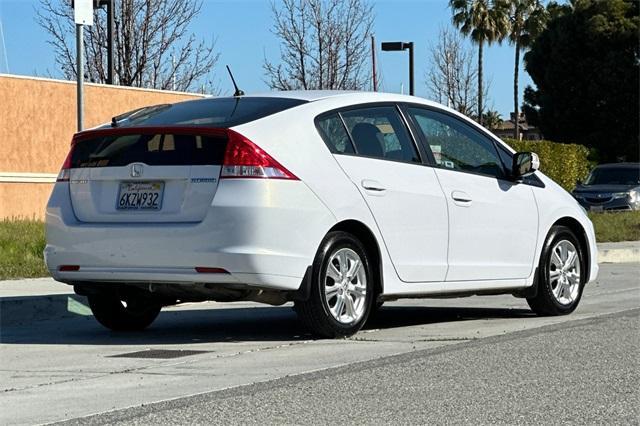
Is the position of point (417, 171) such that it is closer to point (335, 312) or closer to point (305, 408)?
point (335, 312)

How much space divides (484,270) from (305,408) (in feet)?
13.4

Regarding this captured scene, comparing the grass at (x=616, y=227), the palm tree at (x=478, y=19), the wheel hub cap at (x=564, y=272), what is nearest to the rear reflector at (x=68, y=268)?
the wheel hub cap at (x=564, y=272)

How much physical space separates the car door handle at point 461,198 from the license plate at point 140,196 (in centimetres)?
231

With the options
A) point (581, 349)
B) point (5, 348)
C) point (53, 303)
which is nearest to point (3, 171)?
point (53, 303)

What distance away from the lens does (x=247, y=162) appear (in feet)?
27.2

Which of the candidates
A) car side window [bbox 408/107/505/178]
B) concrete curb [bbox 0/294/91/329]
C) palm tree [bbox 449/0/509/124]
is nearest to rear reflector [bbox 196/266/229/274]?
car side window [bbox 408/107/505/178]

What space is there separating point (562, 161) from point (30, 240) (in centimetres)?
3196

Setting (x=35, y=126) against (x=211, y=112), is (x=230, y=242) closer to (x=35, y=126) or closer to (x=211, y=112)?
(x=211, y=112)

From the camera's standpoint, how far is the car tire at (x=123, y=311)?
951cm

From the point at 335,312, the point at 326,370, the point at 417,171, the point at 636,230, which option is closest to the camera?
the point at 326,370

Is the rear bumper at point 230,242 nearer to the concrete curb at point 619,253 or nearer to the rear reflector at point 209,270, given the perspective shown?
the rear reflector at point 209,270

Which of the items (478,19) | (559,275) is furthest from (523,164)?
(478,19)

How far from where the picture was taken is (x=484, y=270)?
32.2 feet

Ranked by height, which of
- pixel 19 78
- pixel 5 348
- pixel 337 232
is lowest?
pixel 5 348
